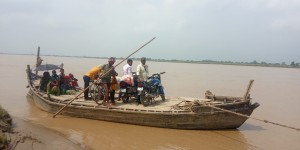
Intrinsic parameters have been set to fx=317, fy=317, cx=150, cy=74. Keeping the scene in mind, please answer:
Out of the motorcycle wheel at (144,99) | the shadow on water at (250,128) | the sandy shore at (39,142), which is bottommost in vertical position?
the shadow on water at (250,128)

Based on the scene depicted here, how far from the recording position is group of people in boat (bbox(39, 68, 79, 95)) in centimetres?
1142

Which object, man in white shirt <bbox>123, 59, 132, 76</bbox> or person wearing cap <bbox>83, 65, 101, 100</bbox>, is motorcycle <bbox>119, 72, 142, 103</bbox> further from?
person wearing cap <bbox>83, 65, 101, 100</bbox>

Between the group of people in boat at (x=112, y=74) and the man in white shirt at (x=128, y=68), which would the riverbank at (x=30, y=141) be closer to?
the group of people in boat at (x=112, y=74)

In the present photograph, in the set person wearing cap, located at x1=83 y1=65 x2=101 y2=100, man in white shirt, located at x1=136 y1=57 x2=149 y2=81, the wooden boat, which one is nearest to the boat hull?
the wooden boat

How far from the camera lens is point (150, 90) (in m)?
9.71

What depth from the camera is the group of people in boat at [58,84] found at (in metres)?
11.4

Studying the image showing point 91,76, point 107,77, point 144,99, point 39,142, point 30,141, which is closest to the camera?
point 30,141

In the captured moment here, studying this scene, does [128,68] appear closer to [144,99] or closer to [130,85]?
[130,85]

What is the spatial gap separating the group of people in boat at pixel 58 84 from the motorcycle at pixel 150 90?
350 centimetres

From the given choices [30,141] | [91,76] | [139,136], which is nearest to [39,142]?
[30,141]

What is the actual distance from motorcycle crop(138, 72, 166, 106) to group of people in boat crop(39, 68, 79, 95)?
11.5 feet

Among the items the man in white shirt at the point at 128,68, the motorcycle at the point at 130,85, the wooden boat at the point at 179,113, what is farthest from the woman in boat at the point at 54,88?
the man in white shirt at the point at 128,68

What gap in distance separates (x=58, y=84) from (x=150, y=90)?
3.80m

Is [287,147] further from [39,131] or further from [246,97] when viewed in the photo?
[39,131]
